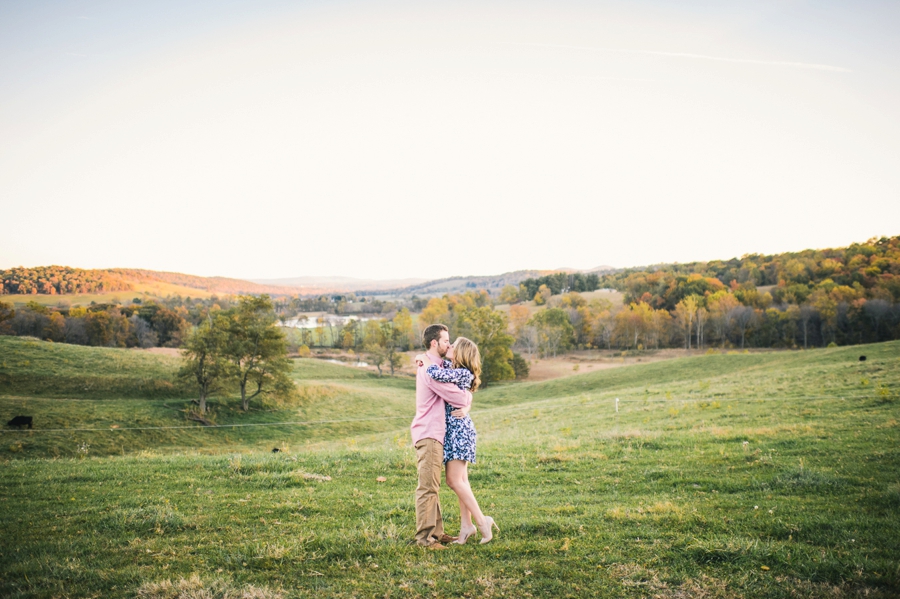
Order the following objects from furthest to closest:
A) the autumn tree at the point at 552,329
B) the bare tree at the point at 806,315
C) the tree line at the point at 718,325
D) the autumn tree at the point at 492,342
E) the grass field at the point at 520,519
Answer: the autumn tree at the point at 552,329
the bare tree at the point at 806,315
the tree line at the point at 718,325
the autumn tree at the point at 492,342
the grass field at the point at 520,519

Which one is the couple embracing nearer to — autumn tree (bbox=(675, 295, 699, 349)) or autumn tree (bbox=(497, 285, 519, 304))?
autumn tree (bbox=(675, 295, 699, 349))

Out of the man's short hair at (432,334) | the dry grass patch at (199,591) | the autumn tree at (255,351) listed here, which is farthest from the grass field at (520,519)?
the autumn tree at (255,351)

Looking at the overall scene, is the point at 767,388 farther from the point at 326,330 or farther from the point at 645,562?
the point at 326,330

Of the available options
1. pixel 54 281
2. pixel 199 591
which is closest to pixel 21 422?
pixel 199 591

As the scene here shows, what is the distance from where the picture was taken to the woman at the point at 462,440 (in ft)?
19.3

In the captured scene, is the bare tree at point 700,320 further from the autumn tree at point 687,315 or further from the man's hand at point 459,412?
the man's hand at point 459,412

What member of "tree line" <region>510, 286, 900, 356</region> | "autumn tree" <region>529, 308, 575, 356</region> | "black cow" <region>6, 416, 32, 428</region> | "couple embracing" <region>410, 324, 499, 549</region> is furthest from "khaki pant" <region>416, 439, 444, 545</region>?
"tree line" <region>510, 286, 900, 356</region>

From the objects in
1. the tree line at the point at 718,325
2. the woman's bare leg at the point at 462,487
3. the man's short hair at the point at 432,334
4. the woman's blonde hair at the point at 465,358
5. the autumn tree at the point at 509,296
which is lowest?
the tree line at the point at 718,325

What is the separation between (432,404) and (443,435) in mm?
420

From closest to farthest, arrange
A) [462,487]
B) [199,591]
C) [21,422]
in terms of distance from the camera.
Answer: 1. [199,591]
2. [462,487]
3. [21,422]

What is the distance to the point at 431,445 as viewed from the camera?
5.93 m

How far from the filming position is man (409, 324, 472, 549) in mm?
5863

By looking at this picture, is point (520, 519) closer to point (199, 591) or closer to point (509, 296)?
point (199, 591)

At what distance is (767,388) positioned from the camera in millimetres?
22219
